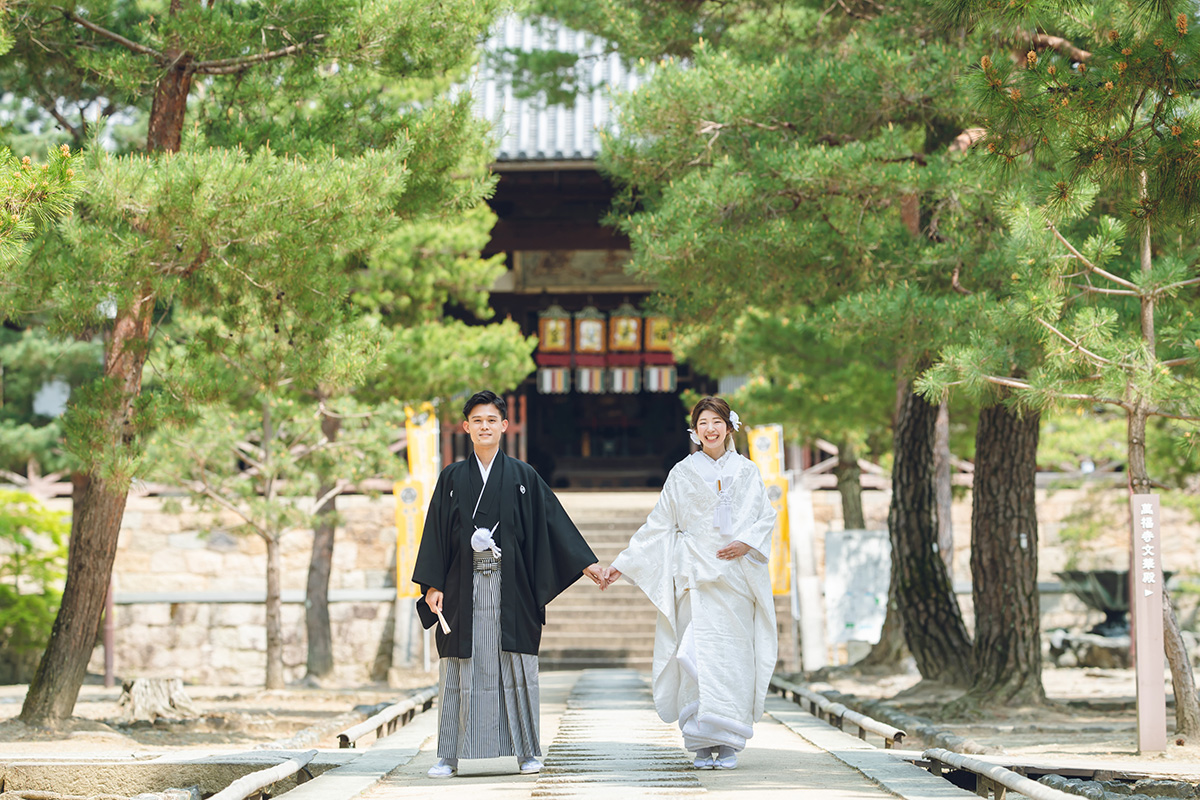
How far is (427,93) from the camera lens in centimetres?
1174

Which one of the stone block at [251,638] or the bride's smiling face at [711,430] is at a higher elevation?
the bride's smiling face at [711,430]

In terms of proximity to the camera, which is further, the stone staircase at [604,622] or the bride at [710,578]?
the stone staircase at [604,622]

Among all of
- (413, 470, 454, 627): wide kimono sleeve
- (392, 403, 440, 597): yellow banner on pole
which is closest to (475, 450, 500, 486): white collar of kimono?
(413, 470, 454, 627): wide kimono sleeve

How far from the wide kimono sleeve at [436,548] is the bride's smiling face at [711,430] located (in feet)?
3.74

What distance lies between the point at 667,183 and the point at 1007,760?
4.78 metres

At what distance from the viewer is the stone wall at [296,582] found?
44.0ft

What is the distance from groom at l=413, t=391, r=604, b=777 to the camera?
492cm

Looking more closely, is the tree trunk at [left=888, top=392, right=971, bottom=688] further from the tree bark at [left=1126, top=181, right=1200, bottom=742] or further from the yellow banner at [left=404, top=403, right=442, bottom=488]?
the yellow banner at [left=404, top=403, right=442, bottom=488]

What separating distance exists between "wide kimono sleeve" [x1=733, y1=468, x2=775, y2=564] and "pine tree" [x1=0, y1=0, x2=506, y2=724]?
8.68 ft

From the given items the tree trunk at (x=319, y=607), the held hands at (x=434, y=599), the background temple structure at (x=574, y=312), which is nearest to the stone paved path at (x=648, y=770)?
the held hands at (x=434, y=599)

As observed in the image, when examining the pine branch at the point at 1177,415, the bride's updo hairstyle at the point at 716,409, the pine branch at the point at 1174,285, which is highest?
the pine branch at the point at 1174,285

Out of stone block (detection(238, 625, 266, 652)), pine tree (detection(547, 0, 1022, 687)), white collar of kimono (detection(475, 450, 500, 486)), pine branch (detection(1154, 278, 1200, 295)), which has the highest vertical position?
pine tree (detection(547, 0, 1022, 687))

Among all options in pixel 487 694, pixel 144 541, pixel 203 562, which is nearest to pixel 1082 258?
pixel 487 694

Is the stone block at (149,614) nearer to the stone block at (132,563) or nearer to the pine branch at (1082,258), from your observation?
the stone block at (132,563)
